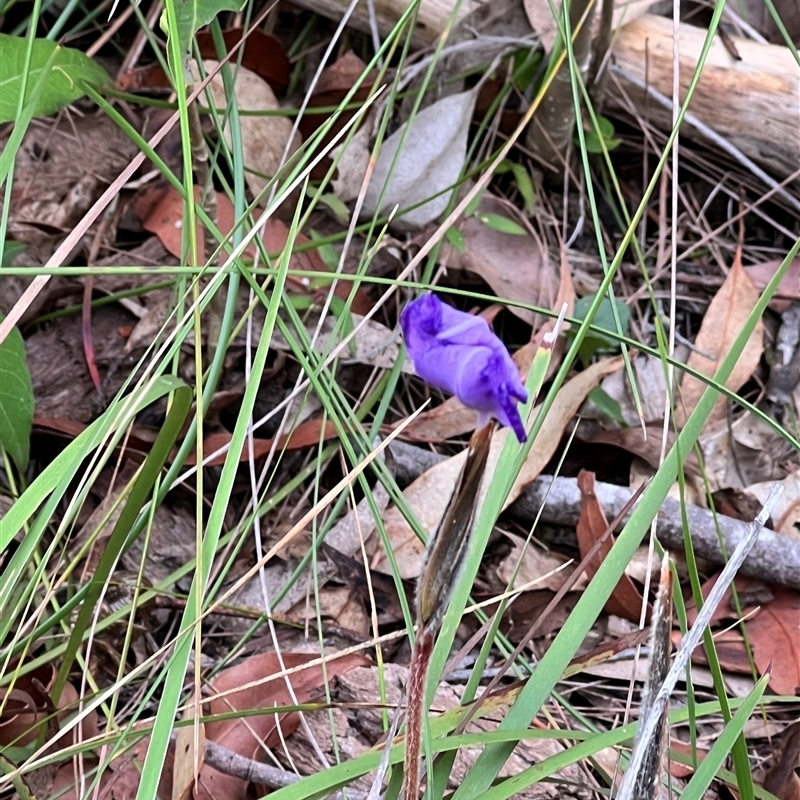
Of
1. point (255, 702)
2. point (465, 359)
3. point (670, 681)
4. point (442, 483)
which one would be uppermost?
point (465, 359)

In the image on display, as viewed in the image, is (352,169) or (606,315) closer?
(606,315)

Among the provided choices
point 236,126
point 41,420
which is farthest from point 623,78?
point 41,420

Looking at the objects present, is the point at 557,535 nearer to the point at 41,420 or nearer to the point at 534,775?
the point at 534,775

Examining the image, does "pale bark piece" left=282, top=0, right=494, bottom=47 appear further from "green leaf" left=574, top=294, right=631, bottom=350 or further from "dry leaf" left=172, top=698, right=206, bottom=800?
"dry leaf" left=172, top=698, right=206, bottom=800

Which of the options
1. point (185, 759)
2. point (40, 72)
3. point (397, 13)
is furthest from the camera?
point (397, 13)

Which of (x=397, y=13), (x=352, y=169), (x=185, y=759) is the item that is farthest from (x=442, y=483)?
(x=397, y=13)

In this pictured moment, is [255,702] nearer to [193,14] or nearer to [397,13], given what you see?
[193,14]

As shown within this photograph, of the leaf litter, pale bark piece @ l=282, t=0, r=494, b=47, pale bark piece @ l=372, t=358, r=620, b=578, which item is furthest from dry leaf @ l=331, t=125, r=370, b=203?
pale bark piece @ l=372, t=358, r=620, b=578
